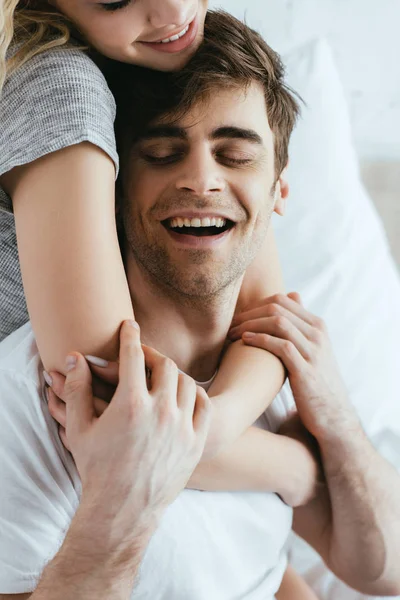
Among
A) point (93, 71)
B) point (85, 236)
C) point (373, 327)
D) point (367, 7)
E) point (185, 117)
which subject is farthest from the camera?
point (367, 7)

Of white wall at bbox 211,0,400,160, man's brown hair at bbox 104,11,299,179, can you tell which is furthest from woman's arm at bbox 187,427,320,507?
white wall at bbox 211,0,400,160

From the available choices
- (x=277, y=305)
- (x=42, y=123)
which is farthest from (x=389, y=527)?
(x=42, y=123)

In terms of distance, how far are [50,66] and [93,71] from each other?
0.19ft

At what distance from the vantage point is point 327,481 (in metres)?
1.31

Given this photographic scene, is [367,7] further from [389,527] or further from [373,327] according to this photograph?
[389,527]

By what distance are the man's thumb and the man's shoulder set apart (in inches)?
5.8

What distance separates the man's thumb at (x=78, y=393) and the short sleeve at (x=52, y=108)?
0.25 m

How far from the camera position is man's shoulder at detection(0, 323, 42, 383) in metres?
1.05

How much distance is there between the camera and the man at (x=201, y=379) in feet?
3.03

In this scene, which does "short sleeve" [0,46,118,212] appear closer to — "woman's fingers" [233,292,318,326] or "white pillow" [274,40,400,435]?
"woman's fingers" [233,292,318,326]

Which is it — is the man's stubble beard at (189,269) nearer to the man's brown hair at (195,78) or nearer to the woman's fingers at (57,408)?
the man's brown hair at (195,78)

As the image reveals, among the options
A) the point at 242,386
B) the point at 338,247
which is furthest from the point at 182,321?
the point at 338,247

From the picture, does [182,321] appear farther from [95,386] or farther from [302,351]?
[95,386]

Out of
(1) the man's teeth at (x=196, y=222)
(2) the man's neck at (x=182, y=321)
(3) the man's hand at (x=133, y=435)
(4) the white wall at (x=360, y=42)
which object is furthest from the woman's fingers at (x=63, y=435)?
(4) the white wall at (x=360, y=42)
